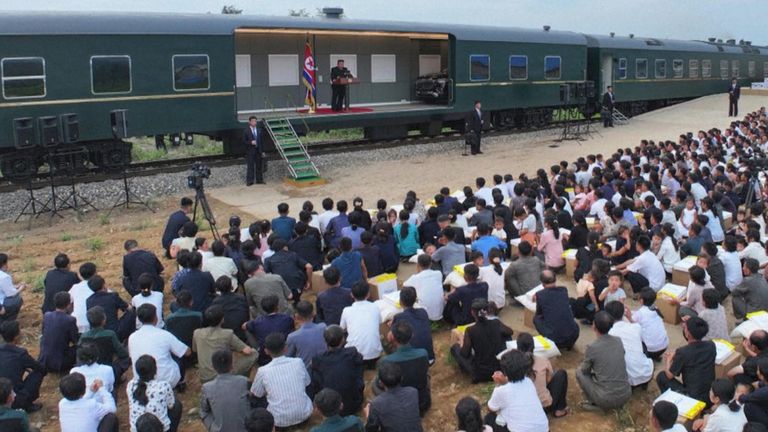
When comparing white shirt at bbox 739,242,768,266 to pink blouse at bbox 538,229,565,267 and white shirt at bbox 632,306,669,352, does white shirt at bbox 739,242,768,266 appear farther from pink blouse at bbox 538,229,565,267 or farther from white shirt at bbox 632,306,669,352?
white shirt at bbox 632,306,669,352

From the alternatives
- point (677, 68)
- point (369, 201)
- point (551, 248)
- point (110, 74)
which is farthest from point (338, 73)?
point (677, 68)

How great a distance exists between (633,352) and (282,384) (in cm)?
310

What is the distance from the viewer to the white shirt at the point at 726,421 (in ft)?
15.7

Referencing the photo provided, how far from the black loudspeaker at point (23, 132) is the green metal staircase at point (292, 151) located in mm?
5318

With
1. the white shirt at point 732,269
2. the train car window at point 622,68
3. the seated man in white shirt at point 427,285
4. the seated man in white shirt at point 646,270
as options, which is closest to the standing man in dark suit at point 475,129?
the train car window at point 622,68

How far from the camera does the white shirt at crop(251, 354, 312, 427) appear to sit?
5496 millimetres

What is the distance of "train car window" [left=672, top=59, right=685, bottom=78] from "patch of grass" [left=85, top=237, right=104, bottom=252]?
91.7ft

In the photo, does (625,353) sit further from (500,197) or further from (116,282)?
(116,282)

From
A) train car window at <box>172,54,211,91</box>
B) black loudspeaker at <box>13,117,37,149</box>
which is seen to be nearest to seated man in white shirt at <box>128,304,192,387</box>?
black loudspeaker at <box>13,117,37,149</box>

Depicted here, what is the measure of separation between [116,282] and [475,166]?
1074 cm

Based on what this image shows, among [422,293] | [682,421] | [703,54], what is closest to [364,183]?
[422,293]

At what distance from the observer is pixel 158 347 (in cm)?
598

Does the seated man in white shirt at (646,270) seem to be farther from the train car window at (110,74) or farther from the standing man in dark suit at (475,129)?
the standing man in dark suit at (475,129)

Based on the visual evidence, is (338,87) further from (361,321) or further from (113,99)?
Answer: (361,321)
